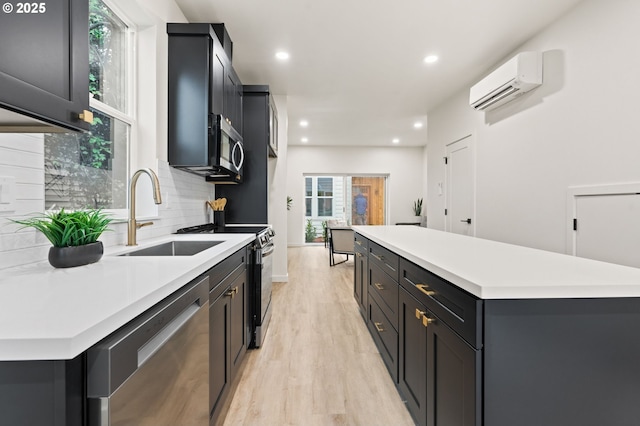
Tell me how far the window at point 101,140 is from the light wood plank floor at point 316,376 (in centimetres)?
146

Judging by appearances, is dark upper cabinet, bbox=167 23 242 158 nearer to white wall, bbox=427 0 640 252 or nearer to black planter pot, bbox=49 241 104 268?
black planter pot, bbox=49 241 104 268

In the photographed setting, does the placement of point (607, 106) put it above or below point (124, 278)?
above

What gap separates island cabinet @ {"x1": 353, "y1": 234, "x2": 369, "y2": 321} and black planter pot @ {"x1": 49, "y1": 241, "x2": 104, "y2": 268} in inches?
81.3

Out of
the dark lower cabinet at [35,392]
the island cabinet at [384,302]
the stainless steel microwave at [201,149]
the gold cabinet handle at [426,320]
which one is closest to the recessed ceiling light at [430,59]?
the island cabinet at [384,302]

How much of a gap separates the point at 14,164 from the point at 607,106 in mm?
3525

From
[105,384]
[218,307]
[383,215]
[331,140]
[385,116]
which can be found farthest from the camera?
[383,215]

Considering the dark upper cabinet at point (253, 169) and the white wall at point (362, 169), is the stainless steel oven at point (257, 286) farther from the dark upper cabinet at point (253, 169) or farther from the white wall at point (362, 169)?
the white wall at point (362, 169)

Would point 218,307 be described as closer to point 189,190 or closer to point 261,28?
point 189,190

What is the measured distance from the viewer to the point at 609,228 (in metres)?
2.27

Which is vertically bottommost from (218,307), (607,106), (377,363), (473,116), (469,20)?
(377,363)

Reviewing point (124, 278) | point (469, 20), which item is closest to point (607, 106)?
point (469, 20)

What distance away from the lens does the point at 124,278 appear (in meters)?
0.96

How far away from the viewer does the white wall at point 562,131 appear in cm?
219

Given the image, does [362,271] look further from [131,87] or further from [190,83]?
[131,87]
